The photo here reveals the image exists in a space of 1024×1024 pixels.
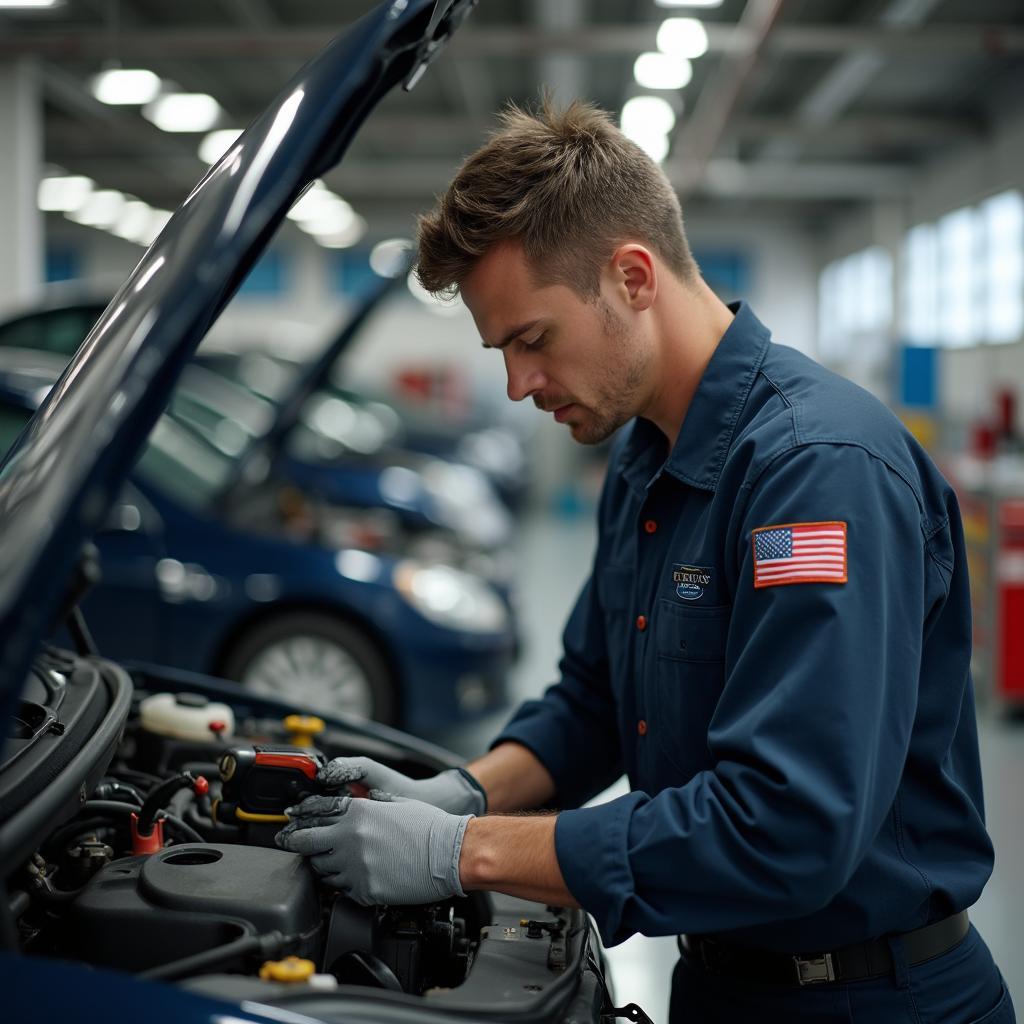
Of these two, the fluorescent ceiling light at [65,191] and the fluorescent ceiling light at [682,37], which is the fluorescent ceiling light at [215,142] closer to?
the fluorescent ceiling light at [65,191]

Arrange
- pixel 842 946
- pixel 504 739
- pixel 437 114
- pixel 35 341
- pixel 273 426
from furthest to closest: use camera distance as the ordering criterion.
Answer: pixel 437 114, pixel 35 341, pixel 273 426, pixel 504 739, pixel 842 946

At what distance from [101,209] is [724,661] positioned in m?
16.9

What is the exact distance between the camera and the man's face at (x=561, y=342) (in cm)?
140

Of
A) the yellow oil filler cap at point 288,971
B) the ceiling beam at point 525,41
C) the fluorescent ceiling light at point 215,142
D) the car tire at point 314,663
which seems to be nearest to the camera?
the yellow oil filler cap at point 288,971

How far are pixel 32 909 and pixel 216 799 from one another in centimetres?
31

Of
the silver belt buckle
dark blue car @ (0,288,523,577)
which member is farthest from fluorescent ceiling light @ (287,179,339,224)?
the silver belt buckle

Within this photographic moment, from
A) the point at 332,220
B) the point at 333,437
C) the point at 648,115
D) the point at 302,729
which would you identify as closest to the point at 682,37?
the point at 648,115

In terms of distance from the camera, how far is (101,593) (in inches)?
156

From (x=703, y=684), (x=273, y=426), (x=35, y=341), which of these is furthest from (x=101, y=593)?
(x=703, y=684)

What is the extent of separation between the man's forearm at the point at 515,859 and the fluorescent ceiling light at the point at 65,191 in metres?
14.4

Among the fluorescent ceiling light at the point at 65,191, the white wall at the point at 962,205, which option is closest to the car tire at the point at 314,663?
the white wall at the point at 962,205

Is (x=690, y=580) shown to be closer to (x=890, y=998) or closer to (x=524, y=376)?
(x=524, y=376)

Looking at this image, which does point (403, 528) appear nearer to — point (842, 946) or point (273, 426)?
point (273, 426)

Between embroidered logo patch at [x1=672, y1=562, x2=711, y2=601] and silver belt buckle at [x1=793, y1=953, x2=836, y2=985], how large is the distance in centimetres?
45
